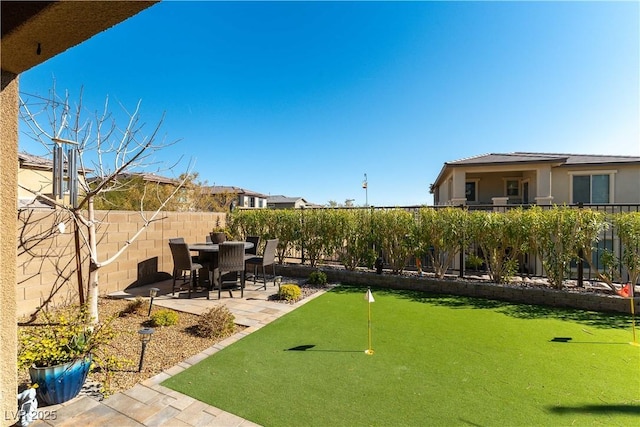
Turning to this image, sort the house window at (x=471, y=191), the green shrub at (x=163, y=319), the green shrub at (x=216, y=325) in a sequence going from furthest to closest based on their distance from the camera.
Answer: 1. the house window at (x=471, y=191)
2. the green shrub at (x=163, y=319)
3. the green shrub at (x=216, y=325)

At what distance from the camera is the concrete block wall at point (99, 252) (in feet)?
14.2

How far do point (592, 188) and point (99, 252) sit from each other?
766 inches

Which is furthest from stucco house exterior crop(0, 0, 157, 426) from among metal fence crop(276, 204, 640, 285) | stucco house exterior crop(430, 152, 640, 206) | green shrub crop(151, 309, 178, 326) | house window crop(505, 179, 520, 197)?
house window crop(505, 179, 520, 197)

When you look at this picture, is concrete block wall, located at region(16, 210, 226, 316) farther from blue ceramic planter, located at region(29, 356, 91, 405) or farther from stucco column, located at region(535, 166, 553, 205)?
stucco column, located at region(535, 166, 553, 205)

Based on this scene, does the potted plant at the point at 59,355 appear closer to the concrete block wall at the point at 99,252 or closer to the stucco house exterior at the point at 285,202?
the concrete block wall at the point at 99,252

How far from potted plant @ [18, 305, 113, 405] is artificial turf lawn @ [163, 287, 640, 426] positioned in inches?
30.7

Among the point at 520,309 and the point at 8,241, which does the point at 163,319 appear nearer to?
the point at 8,241

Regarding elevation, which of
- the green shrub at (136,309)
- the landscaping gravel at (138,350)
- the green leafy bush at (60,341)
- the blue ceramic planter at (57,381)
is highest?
the green leafy bush at (60,341)

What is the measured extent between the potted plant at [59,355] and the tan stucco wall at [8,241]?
1.56 feet

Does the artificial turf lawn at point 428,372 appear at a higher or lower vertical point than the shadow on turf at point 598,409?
lower

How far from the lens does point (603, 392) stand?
8.77 feet

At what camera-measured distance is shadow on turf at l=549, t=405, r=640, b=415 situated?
2.39 metres

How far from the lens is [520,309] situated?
5.16 meters

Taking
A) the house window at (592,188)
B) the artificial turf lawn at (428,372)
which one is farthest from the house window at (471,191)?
the artificial turf lawn at (428,372)
